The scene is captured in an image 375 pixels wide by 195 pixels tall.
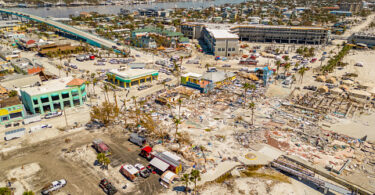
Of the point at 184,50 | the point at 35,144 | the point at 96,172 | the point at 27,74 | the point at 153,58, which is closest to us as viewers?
the point at 96,172

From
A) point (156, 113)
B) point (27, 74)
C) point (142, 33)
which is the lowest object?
point (156, 113)

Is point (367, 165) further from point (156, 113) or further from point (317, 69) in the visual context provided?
point (317, 69)

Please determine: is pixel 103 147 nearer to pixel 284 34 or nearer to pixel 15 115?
pixel 15 115

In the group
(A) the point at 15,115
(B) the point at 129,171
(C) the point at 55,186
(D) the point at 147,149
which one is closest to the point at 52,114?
(A) the point at 15,115

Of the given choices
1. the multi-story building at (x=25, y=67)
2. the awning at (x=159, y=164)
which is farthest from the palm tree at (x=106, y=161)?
the multi-story building at (x=25, y=67)

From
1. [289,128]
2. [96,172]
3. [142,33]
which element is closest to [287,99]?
[289,128]

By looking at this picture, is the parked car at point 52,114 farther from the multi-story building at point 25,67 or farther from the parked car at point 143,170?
the multi-story building at point 25,67
